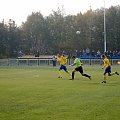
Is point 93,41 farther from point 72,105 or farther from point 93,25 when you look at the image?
point 72,105

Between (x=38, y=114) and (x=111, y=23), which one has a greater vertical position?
(x=111, y=23)

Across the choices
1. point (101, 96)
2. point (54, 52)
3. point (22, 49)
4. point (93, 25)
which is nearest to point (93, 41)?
point (93, 25)

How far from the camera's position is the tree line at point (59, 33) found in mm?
87812

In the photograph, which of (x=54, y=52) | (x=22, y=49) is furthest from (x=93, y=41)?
(x=22, y=49)

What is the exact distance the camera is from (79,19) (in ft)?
305

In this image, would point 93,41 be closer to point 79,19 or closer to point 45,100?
point 79,19

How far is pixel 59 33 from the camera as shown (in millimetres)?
91688

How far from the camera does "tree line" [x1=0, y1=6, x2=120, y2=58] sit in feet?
288

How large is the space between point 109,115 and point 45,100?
14.4 ft

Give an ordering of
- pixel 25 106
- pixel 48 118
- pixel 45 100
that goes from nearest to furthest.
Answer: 1. pixel 48 118
2. pixel 25 106
3. pixel 45 100

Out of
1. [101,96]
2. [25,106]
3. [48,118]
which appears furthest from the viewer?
[101,96]

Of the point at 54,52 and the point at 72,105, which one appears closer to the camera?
the point at 72,105

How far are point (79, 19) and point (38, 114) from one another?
267 ft

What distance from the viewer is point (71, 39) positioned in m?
89.9
